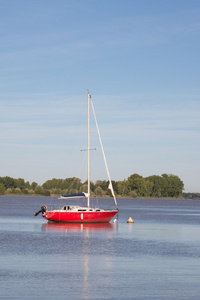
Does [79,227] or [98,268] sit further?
[79,227]

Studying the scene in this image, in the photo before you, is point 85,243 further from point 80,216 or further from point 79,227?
point 80,216

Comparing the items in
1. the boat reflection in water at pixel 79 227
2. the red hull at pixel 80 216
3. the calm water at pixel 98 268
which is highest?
the red hull at pixel 80 216

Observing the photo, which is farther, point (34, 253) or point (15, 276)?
point (34, 253)

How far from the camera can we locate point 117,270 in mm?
34750

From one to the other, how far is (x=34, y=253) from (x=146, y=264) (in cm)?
1033

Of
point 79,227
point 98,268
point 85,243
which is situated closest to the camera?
point 98,268

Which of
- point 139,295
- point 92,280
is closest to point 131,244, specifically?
point 92,280

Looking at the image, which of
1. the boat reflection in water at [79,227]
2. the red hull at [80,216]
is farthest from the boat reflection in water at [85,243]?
the red hull at [80,216]

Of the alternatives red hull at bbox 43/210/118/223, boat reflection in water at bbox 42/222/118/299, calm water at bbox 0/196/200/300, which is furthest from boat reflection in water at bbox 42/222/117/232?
calm water at bbox 0/196/200/300

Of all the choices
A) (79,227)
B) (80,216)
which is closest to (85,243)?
(79,227)

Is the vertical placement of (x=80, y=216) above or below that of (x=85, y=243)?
above

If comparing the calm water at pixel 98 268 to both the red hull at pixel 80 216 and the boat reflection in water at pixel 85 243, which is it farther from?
the red hull at pixel 80 216

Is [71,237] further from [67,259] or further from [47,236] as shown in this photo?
[67,259]

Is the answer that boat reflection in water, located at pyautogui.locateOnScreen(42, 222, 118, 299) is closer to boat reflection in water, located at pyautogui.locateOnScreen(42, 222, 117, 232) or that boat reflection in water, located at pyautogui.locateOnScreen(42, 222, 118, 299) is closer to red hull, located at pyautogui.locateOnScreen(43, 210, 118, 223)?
boat reflection in water, located at pyautogui.locateOnScreen(42, 222, 117, 232)
